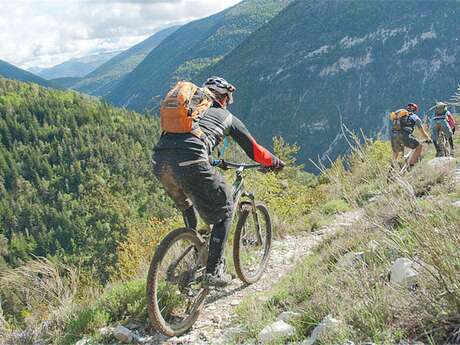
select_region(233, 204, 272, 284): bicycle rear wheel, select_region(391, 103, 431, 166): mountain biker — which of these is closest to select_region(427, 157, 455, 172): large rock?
select_region(391, 103, 431, 166): mountain biker

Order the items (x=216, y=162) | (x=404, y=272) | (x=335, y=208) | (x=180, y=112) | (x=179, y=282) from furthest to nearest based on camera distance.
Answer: (x=335, y=208) → (x=216, y=162) → (x=179, y=282) → (x=180, y=112) → (x=404, y=272)

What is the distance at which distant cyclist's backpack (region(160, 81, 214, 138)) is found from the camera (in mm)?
3875

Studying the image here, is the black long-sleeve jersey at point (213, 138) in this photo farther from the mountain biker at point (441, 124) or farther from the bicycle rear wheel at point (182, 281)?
the mountain biker at point (441, 124)

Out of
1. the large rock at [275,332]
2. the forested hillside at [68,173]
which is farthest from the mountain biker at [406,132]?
the forested hillside at [68,173]

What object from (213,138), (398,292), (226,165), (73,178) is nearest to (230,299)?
(226,165)

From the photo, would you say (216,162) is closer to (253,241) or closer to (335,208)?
(253,241)

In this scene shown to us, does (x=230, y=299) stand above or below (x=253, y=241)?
below

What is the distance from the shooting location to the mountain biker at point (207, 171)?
3.89 m

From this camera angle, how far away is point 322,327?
116 inches

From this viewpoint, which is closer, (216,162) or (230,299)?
(216,162)

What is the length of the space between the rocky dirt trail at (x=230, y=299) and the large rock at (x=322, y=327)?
91 cm

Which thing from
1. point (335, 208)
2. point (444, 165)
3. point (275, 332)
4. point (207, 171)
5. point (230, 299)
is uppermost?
point (207, 171)

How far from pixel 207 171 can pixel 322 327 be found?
1654mm

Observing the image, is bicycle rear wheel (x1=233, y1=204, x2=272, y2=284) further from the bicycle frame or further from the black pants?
the black pants
